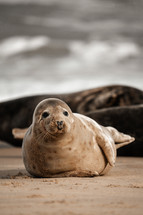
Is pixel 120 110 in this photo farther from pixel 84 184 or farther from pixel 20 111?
pixel 84 184

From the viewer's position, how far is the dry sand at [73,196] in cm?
218

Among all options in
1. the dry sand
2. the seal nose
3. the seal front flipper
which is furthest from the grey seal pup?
the dry sand

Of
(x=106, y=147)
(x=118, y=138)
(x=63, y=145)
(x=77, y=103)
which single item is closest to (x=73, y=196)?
(x=63, y=145)

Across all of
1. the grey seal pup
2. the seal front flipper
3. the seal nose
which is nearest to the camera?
the seal nose

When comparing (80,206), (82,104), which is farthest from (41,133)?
(82,104)

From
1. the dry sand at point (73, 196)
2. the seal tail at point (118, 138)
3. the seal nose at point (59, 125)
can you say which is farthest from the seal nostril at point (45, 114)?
the seal tail at point (118, 138)

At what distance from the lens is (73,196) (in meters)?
2.61

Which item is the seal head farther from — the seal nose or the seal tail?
the seal tail

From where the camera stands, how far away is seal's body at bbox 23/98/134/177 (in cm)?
362

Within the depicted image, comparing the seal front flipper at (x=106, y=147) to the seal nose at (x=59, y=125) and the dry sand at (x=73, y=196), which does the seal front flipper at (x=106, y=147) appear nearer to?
the dry sand at (x=73, y=196)

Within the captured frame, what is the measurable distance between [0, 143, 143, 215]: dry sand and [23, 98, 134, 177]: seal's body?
0.20m

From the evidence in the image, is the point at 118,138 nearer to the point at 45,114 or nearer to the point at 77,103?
the point at 45,114

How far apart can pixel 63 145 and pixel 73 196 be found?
3.63ft

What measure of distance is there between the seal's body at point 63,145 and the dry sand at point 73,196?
0.64 ft
